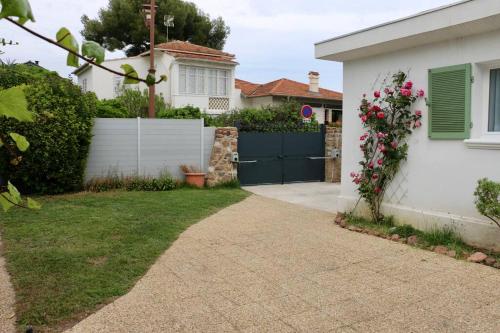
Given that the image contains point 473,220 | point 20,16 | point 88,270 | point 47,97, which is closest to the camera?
point 20,16

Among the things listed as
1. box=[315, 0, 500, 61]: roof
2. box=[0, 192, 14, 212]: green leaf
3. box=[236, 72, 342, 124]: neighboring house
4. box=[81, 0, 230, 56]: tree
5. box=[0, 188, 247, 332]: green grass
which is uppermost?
box=[81, 0, 230, 56]: tree

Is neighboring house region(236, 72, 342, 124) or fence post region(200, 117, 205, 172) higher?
neighboring house region(236, 72, 342, 124)

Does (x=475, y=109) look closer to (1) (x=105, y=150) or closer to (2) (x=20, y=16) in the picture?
(2) (x=20, y=16)

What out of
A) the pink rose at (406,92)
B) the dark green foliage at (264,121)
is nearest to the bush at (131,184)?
the dark green foliage at (264,121)

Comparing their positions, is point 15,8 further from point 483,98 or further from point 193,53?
point 193,53

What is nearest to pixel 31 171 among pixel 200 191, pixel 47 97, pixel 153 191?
pixel 47 97

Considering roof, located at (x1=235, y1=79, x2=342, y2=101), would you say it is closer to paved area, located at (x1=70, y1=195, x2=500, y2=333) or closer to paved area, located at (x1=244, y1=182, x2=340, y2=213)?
paved area, located at (x1=244, y1=182, x2=340, y2=213)

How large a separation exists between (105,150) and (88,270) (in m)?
7.45

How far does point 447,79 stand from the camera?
6.97 m

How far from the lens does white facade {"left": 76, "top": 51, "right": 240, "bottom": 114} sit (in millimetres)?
24516

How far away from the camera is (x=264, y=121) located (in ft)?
53.1

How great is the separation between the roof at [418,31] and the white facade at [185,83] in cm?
1631

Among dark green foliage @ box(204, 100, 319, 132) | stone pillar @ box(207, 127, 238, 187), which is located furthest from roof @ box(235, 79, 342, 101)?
stone pillar @ box(207, 127, 238, 187)

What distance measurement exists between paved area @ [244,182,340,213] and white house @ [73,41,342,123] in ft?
34.3
